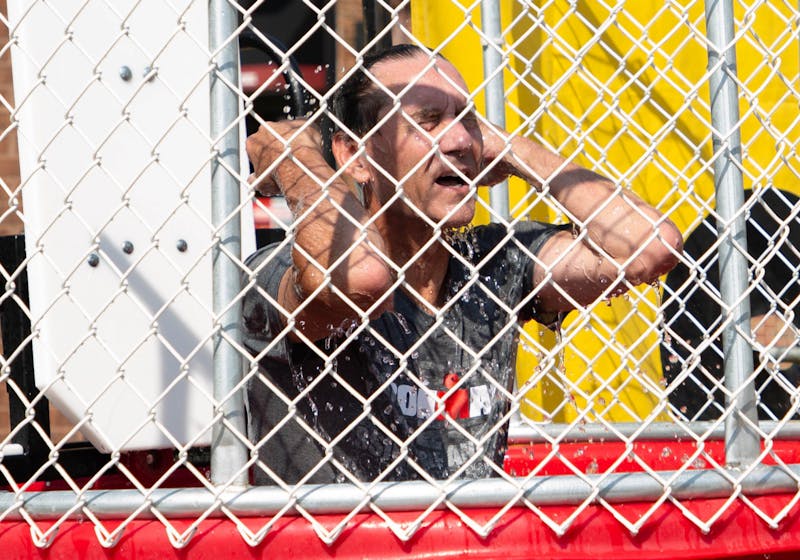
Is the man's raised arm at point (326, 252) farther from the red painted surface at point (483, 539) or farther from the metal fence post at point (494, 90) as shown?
the metal fence post at point (494, 90)

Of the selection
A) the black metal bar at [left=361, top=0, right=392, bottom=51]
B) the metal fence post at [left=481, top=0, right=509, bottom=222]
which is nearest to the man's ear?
the metal fence post at [left=481, top=0, right=509, bottom=222]

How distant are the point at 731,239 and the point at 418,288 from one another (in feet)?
2.72

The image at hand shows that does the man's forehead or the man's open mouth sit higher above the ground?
the man's forehead

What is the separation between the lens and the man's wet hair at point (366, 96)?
2.68 m

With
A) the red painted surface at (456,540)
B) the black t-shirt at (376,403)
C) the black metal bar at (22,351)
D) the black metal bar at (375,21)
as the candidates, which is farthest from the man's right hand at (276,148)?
the black metal bar at (375,21)

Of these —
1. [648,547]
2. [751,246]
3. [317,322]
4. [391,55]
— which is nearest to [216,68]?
[317,322]

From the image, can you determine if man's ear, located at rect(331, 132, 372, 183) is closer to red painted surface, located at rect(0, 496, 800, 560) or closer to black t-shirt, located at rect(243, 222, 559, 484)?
black t-shirt, located at rect(243, 222, 559, 484)

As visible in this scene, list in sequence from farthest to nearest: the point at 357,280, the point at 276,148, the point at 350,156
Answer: the point at 350,156, the point at 276,148, the point at 357,280

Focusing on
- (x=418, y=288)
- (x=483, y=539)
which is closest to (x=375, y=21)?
(x=418, y=288)

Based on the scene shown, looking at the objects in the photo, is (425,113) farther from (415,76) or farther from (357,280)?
(357,280)

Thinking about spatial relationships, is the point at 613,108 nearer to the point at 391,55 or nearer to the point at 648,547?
the point at 391,55

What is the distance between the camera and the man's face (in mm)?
2488

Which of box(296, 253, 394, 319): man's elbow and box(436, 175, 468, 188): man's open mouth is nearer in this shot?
box(296, 253, 394, 319): man's elbow

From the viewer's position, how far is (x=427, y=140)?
2.53 metres
